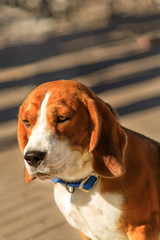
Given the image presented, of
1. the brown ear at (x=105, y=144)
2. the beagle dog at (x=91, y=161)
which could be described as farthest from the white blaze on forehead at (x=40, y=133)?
the brown ear at (x=105, y=144)

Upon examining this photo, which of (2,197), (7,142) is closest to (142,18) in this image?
(7,142)

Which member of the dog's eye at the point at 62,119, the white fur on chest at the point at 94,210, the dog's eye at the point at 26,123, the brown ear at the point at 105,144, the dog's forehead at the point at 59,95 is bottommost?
the white fur on chest at the point at 94,210

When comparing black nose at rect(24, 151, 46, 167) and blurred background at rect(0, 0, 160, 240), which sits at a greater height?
black nose at rect(24, 151, 46, 167)

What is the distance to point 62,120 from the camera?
225 cm

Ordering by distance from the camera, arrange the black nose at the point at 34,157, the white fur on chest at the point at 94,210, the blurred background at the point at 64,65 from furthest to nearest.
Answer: the blurred background at the point at 64,65 → the white fur on chest at the point at 94,210 → the black nose at the point at 34,157

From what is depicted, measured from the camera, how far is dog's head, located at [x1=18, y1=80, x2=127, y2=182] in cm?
223

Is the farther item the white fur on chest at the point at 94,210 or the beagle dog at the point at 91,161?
the white fur on chest at the point at 94,210

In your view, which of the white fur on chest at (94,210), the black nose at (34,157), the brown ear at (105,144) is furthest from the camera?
the white fur on chest at (94,210)

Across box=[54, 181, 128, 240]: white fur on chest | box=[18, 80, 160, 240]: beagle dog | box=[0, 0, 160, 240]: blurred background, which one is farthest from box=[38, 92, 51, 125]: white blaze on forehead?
box=[0, 0, 160, 240]: blurred background

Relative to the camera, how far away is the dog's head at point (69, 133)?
223 cm

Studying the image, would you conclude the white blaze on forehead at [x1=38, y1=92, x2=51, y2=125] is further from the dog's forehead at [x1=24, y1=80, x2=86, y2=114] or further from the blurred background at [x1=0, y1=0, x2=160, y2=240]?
the blurred background at [x1=0, y1=0, x2=160, y2=240]

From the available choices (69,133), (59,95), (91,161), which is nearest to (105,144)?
(91,161)

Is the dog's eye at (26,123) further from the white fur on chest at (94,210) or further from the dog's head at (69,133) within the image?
the white fur on chest at (94,210)

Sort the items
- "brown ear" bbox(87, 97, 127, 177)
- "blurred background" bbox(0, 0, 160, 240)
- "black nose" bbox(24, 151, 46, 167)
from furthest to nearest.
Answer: "blurred background" bbox(0, 0, 160, 240)
"brown ear" bbox(87, 97, 127, 177)
"black nose" bbox(24, 151, 46, 167)
